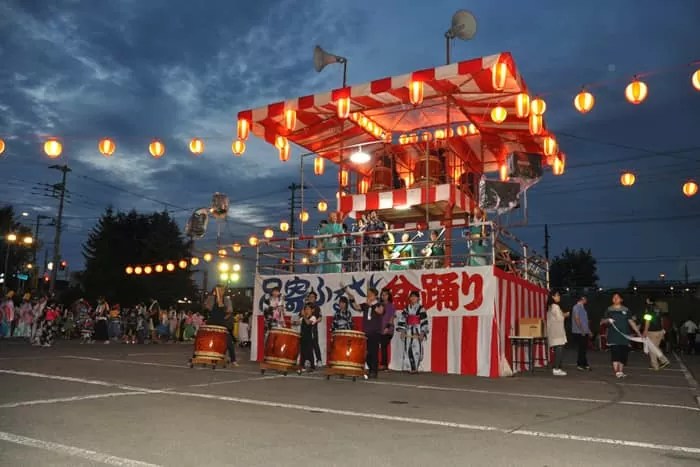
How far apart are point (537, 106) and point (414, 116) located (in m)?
3.81

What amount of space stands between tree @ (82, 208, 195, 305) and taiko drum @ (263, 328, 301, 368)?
33.7 meters

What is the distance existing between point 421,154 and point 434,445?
1400 cm

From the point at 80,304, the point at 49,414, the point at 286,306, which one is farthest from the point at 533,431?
the point at 80,304

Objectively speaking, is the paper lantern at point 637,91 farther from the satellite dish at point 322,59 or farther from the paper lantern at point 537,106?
the satellite dish at point 322,59

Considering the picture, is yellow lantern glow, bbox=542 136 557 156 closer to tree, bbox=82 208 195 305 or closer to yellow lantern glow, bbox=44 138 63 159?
yellow lantern glow, bbox=44 138 63 159

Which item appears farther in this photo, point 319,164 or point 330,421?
point 319,164

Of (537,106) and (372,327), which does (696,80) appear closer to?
(537,106)

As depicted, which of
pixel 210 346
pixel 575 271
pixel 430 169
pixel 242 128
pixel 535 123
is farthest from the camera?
pixel 575 271

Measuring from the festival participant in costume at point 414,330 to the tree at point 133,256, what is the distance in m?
33.9

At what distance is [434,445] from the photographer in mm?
5227

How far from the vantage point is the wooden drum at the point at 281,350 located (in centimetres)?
1139

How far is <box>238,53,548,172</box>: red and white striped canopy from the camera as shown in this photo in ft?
45.4

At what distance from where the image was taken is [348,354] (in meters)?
10.9

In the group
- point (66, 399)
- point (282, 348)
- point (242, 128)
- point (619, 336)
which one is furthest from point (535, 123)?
point (66, 399)
